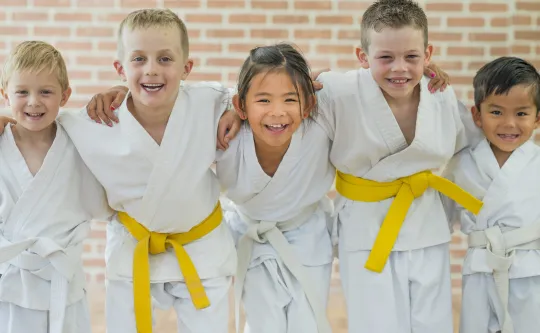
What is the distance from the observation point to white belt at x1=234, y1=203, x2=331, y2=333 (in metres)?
2.09

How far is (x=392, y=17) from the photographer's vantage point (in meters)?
2.02

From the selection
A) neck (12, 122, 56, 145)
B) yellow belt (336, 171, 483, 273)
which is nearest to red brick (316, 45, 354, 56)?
yellow belt (336, 171, 483, 273)

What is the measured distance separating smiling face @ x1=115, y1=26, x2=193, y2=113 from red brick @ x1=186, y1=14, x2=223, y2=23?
1.44 metres

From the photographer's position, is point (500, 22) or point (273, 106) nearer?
point (273, 106)

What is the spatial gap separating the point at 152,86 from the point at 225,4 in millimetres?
1551

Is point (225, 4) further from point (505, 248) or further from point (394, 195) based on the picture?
point (505, 248)

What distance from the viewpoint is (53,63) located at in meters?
1.99

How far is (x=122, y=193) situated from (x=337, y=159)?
2.25ft

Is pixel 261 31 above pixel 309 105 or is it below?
above

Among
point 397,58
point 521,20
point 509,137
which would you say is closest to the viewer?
point 397,58

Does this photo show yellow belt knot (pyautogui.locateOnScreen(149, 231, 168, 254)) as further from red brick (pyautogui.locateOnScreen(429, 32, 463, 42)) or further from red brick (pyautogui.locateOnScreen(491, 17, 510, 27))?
red brick (pyautogui.locateOnScreen(491, 17, 510, 27))

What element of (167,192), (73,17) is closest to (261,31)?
(73,17)

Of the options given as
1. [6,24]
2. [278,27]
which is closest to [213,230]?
[278,27]

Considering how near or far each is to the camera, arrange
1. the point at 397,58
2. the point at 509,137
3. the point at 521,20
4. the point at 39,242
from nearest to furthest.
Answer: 1. the point at 39,242
2. the point at 397,58
3. the point at 509,137
4. the point at 521,20
